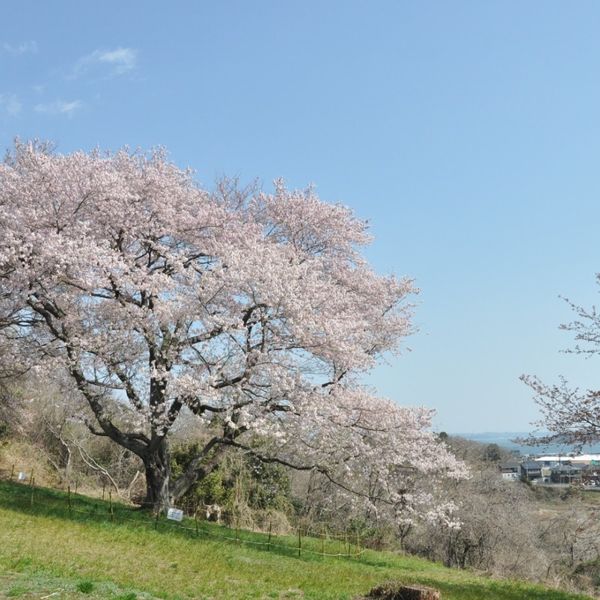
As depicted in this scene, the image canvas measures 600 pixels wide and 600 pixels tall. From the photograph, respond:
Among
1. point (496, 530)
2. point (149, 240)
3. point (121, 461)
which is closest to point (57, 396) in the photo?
point (121, 461)

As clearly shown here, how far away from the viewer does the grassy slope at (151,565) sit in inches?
345

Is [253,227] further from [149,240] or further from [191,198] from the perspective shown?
[149,240]

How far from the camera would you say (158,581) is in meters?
9.59

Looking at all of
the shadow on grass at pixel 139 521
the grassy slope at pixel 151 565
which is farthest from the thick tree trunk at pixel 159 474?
the grassy slope at pixel 151 565

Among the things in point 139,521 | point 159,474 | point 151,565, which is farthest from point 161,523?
point 151,565

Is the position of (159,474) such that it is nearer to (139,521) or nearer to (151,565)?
(139,521)

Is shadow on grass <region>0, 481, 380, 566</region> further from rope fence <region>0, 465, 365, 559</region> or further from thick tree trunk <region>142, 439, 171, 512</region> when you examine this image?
thick tree trunk <region>142, 439, 171, 512</region>

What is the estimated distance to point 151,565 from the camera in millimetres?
10852

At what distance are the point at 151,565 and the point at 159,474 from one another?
645cm

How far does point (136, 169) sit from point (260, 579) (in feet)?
40.2

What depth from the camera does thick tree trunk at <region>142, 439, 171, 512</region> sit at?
16938 millimetres

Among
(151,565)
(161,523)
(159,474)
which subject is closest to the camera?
(151,565)

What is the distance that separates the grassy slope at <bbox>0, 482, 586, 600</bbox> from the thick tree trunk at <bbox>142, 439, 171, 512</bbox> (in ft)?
2.16

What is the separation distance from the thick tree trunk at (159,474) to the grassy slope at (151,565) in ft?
2.16
